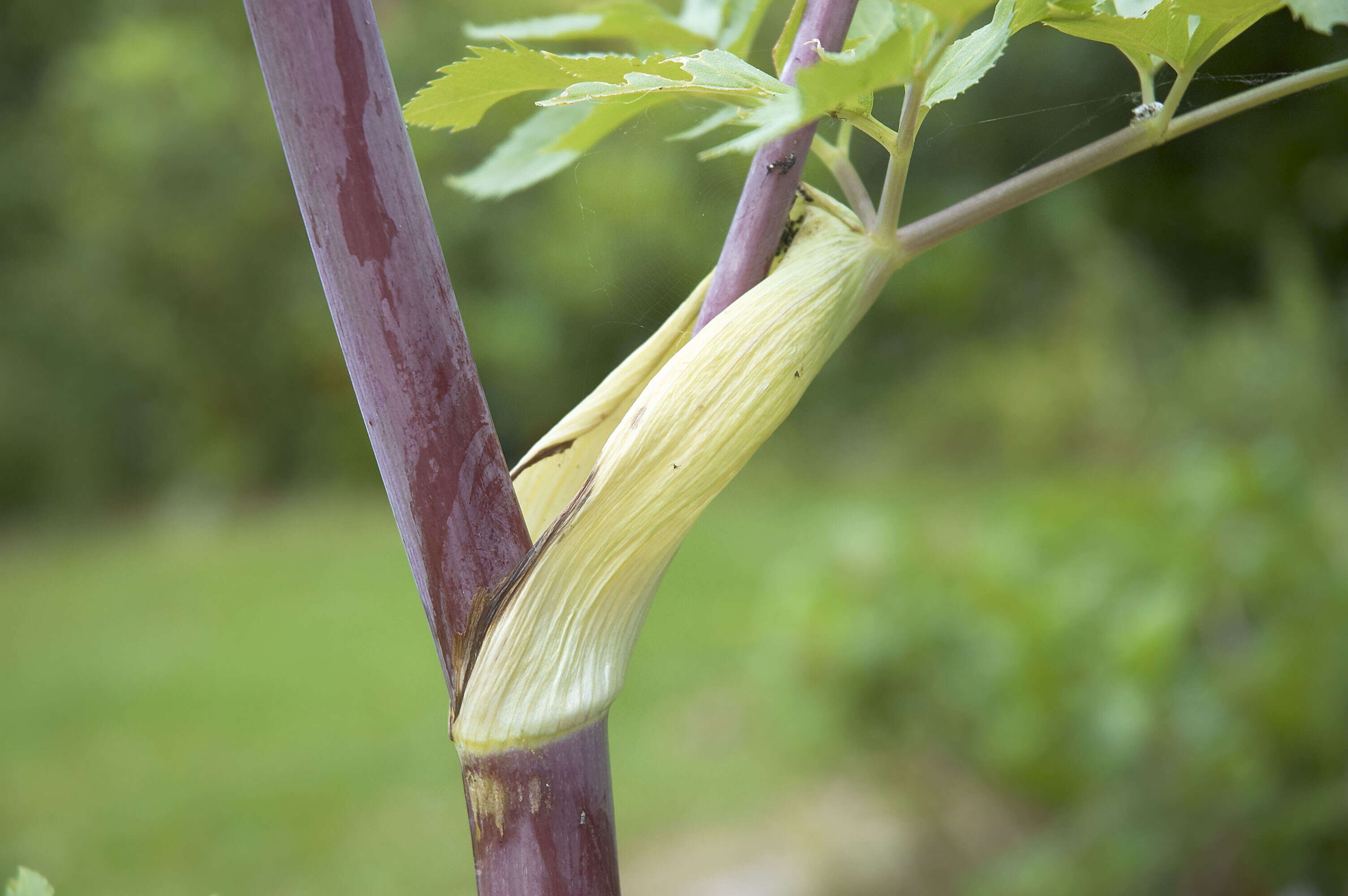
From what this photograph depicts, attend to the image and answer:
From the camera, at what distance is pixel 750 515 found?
9.37 ft

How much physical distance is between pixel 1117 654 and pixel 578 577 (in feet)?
3.00

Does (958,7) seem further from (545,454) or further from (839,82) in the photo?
(545,454)

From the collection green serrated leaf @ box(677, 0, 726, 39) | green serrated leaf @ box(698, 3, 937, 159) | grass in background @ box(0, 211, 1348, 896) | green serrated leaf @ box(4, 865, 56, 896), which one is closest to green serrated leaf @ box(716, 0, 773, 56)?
green serrated leaf @ box(677, 0, 726, 39)

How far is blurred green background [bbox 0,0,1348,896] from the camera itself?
1040mm

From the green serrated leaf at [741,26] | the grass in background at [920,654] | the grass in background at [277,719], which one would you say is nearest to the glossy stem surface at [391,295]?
the green serrated leaf at [741,26]

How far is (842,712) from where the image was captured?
1255 millimetres

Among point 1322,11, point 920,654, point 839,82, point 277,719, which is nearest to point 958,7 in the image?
point 839,82

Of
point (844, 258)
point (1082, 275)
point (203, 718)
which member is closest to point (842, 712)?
point (844, 258)

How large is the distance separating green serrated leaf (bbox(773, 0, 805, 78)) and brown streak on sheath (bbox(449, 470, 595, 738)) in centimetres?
10

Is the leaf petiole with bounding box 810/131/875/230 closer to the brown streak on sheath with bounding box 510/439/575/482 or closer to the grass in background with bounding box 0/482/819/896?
the brown streak on sheath with bounding box 510/439/575/482

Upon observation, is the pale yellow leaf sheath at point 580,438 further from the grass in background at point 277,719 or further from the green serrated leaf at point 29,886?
the grass in background at point 277,719

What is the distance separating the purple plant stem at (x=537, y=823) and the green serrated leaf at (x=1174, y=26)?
0.16m

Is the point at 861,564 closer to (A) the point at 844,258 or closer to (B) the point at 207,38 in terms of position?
(A) the point at 844,258

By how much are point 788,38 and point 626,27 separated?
8 cm
